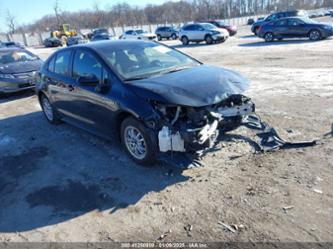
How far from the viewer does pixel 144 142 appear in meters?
4.24

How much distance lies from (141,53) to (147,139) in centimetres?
175

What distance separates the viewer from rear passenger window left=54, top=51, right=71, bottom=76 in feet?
18.8

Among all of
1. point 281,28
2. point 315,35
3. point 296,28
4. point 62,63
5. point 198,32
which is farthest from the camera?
point 198,32

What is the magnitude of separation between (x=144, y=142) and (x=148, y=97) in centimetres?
63

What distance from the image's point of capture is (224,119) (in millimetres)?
4520

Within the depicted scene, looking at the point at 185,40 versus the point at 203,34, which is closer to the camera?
the point at 203,34

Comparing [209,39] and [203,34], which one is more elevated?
[203,34]

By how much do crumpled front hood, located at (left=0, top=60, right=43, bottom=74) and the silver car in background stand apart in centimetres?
1661

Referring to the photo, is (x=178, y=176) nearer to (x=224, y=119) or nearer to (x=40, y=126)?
(x=224, y=119)

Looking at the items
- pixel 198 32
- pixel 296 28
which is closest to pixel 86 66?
pixel 296 28

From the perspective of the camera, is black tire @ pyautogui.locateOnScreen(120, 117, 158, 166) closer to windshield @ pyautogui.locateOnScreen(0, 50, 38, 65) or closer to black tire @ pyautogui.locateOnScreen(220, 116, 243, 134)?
black tire @ pyautogui.locateOnScreen(220, 116, 243, 134)

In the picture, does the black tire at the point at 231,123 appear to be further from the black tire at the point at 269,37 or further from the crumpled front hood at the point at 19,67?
the black tire at the point at 269,37

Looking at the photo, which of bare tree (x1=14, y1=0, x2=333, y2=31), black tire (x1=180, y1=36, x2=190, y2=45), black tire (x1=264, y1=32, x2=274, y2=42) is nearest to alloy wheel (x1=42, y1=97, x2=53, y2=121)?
black tire (x1=264, y1=32, x2=274, y2=42)

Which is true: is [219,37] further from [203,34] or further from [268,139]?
[268,139]
